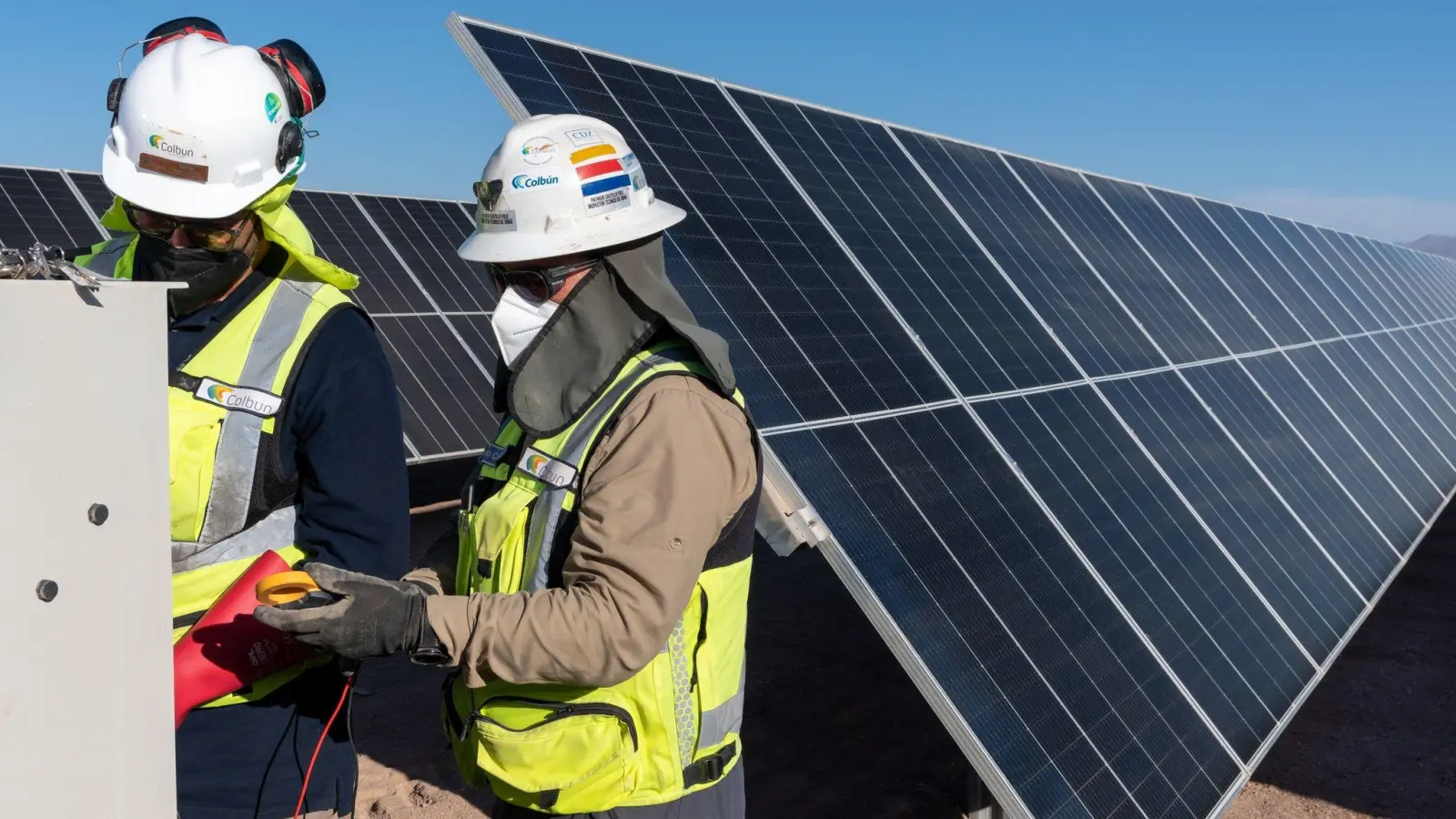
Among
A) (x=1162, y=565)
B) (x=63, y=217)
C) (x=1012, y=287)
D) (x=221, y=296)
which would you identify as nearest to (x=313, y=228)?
(x=63, y=217)

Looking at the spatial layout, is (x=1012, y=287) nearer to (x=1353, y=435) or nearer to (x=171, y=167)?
(x=1353, y=435)

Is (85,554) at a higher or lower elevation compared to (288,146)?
lower

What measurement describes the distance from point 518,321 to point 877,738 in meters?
5.36

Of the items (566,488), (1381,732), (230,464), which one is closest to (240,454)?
(230,464)

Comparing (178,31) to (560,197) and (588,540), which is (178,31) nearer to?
(560,197)

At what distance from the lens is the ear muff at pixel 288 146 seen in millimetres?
2752

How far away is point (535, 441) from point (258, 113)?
109 cm

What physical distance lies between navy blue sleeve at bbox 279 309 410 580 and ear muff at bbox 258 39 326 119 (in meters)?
0.64

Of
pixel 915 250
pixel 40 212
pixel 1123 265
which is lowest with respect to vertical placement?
pixel 915 250

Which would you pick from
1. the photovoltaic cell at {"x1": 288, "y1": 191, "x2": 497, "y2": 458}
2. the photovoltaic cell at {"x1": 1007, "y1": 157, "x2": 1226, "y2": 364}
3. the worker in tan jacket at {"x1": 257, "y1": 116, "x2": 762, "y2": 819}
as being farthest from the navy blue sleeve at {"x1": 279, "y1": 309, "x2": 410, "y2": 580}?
the photovoltaic cell at {"x1": 288, "y1": 191, "x2": 497, "y2": 458}

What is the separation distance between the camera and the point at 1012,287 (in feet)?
23.7

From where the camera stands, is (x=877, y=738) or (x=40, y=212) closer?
(x=877, y=738)

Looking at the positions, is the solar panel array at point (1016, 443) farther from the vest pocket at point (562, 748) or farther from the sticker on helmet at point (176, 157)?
the sticker on helmet at point (176, 157)

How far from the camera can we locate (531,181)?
8.03 ft
